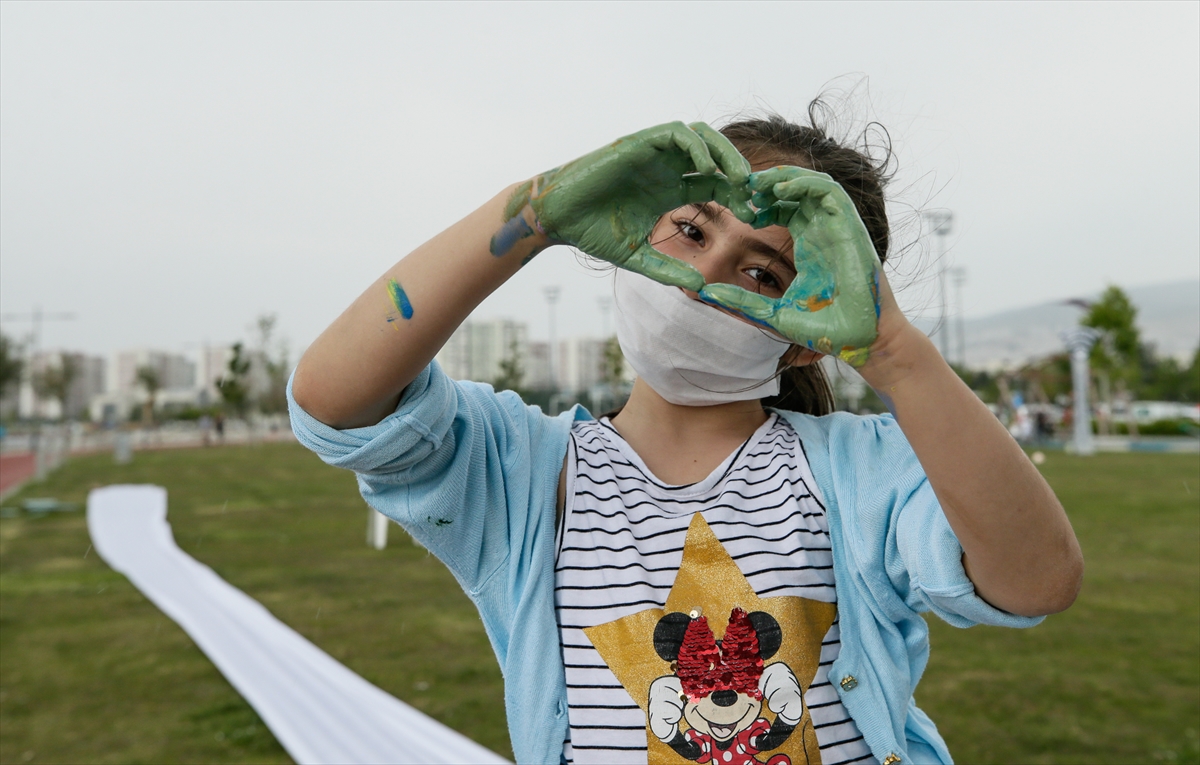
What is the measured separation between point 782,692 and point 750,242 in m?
0.69

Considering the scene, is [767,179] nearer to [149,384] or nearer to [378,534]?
[378,534]

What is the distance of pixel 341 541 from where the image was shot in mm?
8211

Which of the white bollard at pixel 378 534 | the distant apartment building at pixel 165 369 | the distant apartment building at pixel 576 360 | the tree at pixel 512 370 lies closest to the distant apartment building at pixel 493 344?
the tree at pixel 512 370

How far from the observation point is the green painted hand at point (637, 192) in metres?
1.01

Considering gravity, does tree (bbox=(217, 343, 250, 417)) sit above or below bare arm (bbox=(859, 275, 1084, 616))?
above

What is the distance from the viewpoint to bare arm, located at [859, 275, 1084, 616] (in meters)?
1.04

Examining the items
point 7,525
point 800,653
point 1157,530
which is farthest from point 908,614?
point 7,525

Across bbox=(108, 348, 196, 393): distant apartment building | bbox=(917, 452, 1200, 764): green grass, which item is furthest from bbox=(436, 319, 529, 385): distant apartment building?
bbox=(108, 348, 196, 393): distant apartment building

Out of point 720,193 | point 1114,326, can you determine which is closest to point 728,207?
point 720,193

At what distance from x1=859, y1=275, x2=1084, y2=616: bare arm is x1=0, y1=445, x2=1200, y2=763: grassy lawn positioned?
96.0 inches

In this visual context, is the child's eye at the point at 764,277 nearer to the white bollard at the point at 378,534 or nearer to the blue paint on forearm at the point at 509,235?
the blue paint on forearm at the point at 509,235

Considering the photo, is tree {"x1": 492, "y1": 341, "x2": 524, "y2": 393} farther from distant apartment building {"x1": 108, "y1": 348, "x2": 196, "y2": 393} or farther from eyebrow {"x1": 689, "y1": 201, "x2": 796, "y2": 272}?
distant apartment building {"x1": 108, "y1": 348, "x2": 196, "y2": 393}

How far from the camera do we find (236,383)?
23.4 m

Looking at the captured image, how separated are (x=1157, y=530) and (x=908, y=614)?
8679mm
